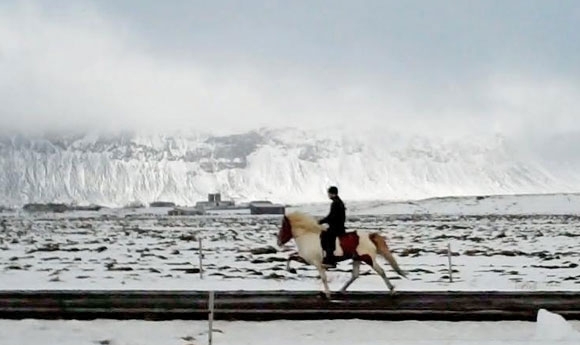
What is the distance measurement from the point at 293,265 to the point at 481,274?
6.48 metres

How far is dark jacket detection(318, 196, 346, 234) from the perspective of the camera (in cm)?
1598

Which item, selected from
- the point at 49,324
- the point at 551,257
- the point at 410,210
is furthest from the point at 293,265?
the point at 410,210

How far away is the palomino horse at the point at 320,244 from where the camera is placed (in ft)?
52.3

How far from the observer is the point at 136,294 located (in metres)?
16.4

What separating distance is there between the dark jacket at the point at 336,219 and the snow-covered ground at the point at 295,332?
2.70m

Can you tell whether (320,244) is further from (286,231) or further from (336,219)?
(286,231)

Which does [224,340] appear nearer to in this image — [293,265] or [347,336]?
[347,336]

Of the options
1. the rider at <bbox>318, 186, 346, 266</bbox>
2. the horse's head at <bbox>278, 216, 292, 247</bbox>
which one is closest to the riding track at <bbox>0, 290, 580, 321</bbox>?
the rider at <bbox>318, 186, 346, 266</bbox>

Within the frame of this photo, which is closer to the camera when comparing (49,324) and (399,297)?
(49,324)

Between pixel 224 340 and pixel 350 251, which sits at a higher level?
pixel 350 251

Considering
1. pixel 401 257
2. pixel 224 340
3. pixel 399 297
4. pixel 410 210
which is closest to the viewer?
pixel 224 340

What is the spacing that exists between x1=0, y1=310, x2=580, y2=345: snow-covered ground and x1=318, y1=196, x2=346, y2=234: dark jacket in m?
2.70

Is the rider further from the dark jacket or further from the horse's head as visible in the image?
the horse's head

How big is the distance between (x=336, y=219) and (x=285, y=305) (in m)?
2.26
